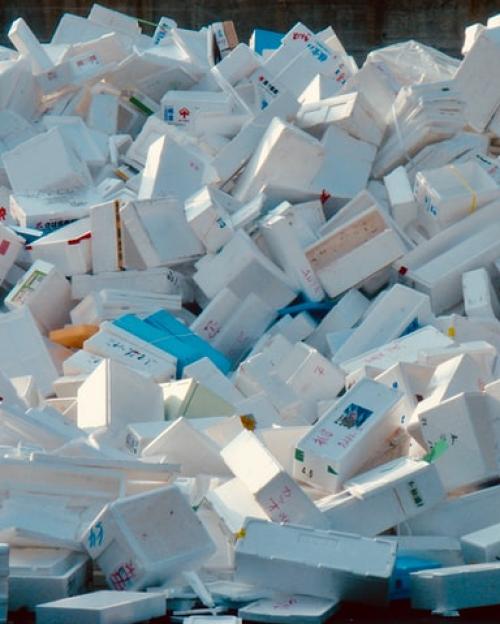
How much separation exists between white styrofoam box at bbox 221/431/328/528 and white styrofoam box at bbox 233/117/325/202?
111 inches

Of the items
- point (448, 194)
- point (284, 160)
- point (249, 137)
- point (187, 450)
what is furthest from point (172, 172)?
point (187, 450)


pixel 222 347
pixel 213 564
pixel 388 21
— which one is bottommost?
pixel 388 21

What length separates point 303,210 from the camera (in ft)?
28.0

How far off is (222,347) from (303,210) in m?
0.80

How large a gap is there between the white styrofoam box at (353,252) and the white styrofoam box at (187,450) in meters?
2.05

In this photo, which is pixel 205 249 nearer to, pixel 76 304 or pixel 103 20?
pixel 76 304

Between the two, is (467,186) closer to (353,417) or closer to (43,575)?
(353,417)

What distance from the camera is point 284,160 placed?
28.5 ft

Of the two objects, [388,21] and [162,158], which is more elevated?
[162,158]

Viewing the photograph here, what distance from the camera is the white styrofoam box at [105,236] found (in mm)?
8312

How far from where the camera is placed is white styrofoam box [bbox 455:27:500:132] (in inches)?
372

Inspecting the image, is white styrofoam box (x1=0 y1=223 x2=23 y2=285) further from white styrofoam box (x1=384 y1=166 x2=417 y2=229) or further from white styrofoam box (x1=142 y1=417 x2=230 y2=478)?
white styrofoam box (x1=142 y1=417 x2=230 y2=478)

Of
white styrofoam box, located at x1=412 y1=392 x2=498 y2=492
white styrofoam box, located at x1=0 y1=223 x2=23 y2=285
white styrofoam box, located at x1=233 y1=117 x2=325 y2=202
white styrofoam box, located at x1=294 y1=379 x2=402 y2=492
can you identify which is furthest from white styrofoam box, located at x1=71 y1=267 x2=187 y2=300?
white styrofoam box, located at x1=412 y1=392 x2=498 y2=492

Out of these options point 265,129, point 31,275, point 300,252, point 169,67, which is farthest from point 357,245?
point 169,67
